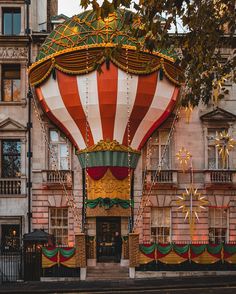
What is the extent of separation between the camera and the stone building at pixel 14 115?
106ft

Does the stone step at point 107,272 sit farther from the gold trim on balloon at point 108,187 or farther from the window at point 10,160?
the window at point 10,160

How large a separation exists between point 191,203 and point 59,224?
6.89 m

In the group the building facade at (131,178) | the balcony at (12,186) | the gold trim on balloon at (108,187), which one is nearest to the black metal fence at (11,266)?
the building facade at (131,178)

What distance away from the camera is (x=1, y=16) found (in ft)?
110

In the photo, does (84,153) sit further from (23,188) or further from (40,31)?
(40,31)

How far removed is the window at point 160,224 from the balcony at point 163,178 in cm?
147

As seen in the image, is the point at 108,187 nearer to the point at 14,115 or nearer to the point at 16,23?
the point at 14,115

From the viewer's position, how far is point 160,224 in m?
32.7

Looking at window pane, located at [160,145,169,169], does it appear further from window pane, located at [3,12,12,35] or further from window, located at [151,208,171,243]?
window pane, located at [3,12,12,35]

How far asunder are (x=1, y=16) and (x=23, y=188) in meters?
9.28

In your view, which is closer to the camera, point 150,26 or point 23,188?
point 150,26

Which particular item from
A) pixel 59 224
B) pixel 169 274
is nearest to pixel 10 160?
pixel 59 224

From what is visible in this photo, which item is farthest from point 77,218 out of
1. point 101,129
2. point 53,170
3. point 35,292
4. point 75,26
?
point 75,26

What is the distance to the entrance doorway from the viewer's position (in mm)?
31641
